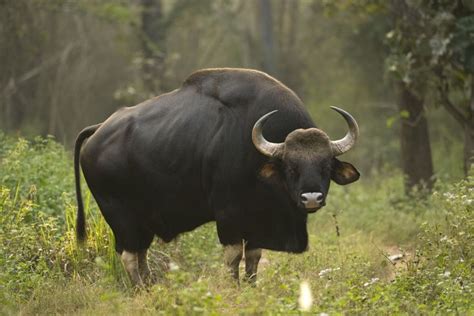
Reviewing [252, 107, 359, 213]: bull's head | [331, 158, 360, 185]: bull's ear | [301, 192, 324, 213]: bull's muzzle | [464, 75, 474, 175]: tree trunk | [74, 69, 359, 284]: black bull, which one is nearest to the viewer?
[301, 192, 324, 213]: bull's muzzle

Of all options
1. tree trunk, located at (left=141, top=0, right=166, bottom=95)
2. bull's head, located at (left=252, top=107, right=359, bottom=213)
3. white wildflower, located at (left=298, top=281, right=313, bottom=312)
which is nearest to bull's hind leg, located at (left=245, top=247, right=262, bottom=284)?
bull's head, located at (left=252, top=107, right=359, bottom=213)

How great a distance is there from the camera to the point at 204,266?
8.30 metres

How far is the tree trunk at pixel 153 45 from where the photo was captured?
19891 millimetres

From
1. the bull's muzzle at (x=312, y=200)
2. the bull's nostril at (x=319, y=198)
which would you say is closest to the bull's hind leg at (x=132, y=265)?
the bull's muzzle at (x=312, y=200)

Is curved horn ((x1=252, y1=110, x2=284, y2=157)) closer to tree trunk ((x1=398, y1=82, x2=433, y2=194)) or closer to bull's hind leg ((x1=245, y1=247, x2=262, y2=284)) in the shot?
bull's hind leg ((x1=245, y1=247, x2=262, y2=284))

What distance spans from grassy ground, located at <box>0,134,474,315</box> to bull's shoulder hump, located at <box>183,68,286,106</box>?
4.66ft

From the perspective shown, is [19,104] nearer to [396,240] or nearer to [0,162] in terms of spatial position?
[0,162]

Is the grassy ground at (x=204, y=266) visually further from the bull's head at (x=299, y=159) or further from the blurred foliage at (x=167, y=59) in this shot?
the blurred foliage at (x=167, y=59)

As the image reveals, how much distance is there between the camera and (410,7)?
38.9 feet

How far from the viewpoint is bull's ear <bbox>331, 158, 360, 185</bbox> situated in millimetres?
7957

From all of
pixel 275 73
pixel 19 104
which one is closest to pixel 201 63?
pixel 275 73

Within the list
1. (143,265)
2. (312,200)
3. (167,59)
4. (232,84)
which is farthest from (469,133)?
(167,59)

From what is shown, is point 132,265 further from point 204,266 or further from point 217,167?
point 217,167

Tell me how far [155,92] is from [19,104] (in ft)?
12.8
